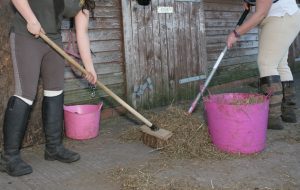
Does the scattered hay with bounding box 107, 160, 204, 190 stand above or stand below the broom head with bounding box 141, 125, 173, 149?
below

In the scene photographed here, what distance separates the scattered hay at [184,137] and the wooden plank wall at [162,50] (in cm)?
124

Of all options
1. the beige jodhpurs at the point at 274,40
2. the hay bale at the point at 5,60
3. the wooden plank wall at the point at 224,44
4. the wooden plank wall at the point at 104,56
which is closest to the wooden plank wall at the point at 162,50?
the wooden plank wall at the point at 104,56

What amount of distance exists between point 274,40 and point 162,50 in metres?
1.95

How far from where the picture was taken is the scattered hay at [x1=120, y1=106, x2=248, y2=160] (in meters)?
3.71

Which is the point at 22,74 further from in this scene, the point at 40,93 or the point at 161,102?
the point at 161,102

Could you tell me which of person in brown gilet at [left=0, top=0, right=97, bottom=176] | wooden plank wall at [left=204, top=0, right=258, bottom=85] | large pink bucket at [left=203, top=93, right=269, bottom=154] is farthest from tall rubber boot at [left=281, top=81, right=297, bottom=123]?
person in brown gilet at [left=0, top=0, right=97, bottom=176]

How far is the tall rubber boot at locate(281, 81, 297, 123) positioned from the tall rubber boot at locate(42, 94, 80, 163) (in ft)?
8.05

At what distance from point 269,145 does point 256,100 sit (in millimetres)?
498

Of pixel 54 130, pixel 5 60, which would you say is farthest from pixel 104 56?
pixel 54 130

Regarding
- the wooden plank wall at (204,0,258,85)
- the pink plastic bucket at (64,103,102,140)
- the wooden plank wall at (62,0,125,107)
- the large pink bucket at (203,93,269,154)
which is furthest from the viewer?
the wooden plank wall at (204,0,258,85)

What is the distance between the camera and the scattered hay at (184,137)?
3.71m

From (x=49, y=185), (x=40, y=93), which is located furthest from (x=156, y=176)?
(x=40, y=93)

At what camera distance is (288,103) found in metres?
4.82

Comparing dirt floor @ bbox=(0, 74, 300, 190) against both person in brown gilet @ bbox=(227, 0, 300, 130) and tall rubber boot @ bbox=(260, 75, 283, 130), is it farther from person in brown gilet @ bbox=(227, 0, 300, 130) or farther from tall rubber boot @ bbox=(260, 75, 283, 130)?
person in brown gilet @ bbox=(227, 0, 300, 130)
